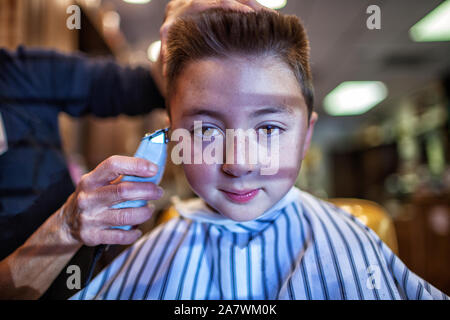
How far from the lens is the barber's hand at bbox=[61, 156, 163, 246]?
1.61ft

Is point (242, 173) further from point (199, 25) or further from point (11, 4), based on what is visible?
point (11, 4)

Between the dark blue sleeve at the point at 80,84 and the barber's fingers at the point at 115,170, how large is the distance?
0.46 m

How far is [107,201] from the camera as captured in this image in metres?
0.50

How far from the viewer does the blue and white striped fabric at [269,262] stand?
53cm

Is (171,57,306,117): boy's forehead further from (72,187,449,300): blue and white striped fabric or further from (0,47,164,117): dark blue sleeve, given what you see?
(0,47,164,117): dark blue sleeve

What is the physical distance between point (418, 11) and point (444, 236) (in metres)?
0.65

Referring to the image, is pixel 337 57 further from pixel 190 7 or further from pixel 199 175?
pixel 199 175

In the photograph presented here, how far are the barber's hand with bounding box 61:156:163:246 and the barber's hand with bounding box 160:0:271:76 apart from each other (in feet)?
0.85

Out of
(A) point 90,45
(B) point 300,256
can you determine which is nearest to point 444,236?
(B) point 300,256

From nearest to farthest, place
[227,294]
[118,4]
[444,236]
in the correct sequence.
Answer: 1. [227,294]
2. [444,236]
3. [118,4]

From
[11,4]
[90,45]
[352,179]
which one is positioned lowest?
[352,179]

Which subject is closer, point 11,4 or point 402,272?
point 402,272

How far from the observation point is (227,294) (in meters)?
0.59

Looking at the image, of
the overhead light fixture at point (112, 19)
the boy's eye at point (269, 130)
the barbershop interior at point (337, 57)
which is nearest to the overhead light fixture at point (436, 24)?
the barbershop interior at point (337, 57)
